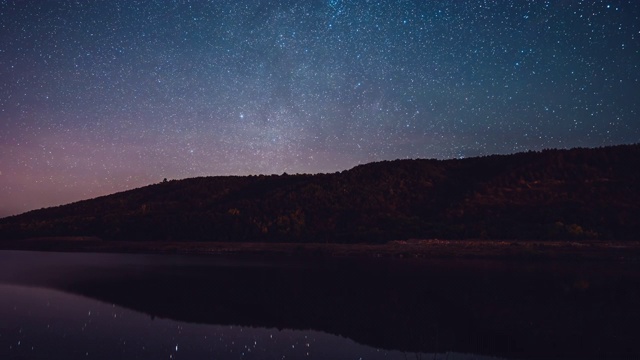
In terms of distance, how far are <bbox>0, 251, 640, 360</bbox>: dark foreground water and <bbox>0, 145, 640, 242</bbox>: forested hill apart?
70.4 feet

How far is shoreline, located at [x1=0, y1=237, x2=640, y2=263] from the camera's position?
46.2 meters

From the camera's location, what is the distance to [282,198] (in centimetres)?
8369

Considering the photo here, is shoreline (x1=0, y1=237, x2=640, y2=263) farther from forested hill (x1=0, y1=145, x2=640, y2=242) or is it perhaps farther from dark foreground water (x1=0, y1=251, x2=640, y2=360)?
dark foreground water (x1=0, y1=251, x2=640, y2=360)

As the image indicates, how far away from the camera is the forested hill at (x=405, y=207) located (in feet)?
191

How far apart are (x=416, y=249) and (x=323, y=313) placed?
31565mm

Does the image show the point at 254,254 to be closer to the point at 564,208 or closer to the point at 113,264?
the point at 113,264

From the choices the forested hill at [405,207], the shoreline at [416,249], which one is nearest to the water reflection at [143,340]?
the shoreline at [416,249]

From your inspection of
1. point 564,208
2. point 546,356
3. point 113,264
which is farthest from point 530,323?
point 564,208

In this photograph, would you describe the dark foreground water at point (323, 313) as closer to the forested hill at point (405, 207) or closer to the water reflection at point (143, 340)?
the water reflection at point (143, 340)

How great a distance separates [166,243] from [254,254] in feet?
55.9

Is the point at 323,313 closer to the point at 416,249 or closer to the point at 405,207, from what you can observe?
the point at 416,249

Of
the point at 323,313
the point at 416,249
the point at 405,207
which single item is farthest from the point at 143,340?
the point at 405,207

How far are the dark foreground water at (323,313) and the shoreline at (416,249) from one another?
9036 mm

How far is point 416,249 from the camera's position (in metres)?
52.2
